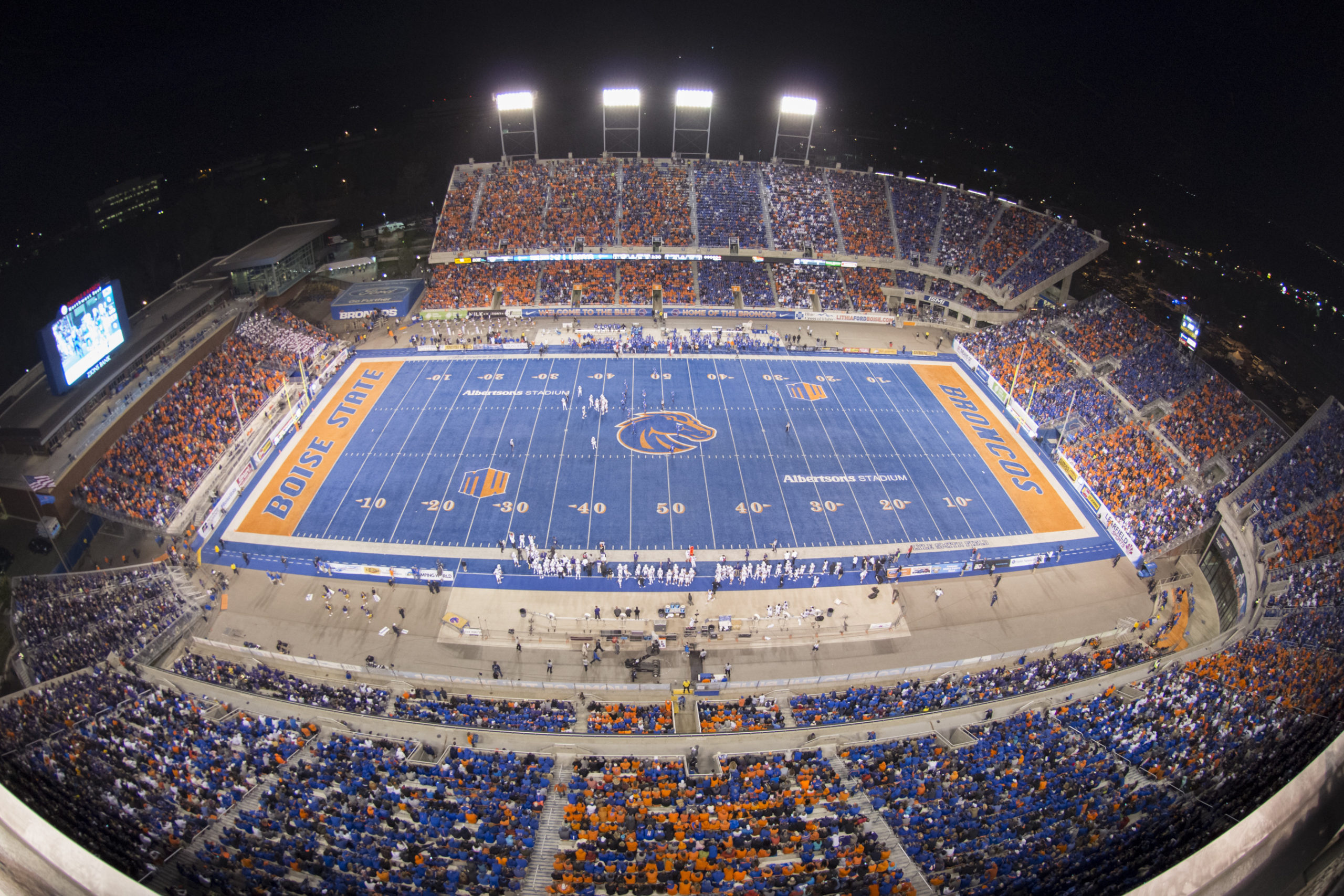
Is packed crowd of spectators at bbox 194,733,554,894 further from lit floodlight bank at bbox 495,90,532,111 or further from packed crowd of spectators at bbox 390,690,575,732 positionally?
lit floodlight bank at bbox 495,90,532,111

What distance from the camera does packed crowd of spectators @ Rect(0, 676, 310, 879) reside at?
13203mm

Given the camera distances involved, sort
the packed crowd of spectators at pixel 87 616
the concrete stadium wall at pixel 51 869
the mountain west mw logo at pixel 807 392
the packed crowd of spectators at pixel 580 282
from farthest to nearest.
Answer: the packed crowd of spectators at pixel 580 282 → the mountain west mw logo at pixel 807 392 → the packed crowd of spectators at pixel 87 616 → the concrete stadium wall at pixel 51 869

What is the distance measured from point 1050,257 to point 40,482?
168ft

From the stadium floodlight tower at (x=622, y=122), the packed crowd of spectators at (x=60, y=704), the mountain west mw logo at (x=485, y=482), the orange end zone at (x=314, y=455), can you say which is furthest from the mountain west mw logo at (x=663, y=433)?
the stadium floodlight tower at (x=622, y=122)

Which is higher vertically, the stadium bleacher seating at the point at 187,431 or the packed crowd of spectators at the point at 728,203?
the packed crowd of spectators at the point at 728,203

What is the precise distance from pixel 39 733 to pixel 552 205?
42548mm

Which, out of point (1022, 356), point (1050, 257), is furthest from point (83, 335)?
point (1050, 257)

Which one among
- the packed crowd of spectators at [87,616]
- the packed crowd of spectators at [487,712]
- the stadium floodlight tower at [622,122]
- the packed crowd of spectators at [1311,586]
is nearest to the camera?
the packed crowd of spectators at [487,712]

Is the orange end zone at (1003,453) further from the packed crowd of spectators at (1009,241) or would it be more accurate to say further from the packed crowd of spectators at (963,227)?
the packed crowd of spectators at (963,227)

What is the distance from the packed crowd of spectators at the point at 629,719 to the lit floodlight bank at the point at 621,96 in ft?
144

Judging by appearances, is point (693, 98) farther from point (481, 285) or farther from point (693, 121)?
point (481, 285)

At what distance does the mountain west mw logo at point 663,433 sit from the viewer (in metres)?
33.5

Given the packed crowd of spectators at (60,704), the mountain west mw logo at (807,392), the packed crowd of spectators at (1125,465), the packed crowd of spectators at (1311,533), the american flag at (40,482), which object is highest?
the mountain west mw logo at (807,392)

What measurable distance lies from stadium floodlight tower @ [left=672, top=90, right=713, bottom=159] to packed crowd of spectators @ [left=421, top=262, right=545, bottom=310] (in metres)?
15.5
